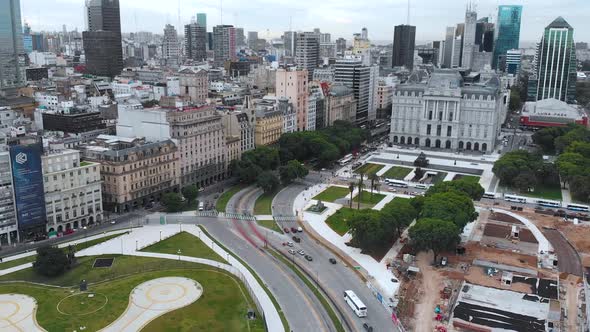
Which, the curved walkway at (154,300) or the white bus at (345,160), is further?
the white bus at (345,160)

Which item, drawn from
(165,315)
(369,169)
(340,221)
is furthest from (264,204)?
(165,315)

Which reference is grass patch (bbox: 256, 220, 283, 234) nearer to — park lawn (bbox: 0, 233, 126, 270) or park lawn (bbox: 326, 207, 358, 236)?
park lawn (bbox: 326, 207, 358, 236)

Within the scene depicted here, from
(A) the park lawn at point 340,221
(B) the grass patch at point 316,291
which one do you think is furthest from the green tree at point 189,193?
(B) the grass patch at point 316,291

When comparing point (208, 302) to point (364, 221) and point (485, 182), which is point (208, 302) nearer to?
point (364, 221)

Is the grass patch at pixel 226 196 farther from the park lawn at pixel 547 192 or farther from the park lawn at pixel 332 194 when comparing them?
the park lawn at pixel 547 192

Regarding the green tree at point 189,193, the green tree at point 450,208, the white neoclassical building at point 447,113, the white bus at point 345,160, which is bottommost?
the white bus at point 345,160

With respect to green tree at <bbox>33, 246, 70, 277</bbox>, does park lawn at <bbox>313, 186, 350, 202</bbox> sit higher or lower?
lower

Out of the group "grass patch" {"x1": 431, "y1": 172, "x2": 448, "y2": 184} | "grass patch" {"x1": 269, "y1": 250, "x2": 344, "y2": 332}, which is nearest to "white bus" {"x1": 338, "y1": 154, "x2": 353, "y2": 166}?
"grass patch" {"x1": 431, "y1": 172, "x2": 448, "y2": 184}

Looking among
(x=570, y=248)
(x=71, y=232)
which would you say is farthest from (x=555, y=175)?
(x=71, y=232)
